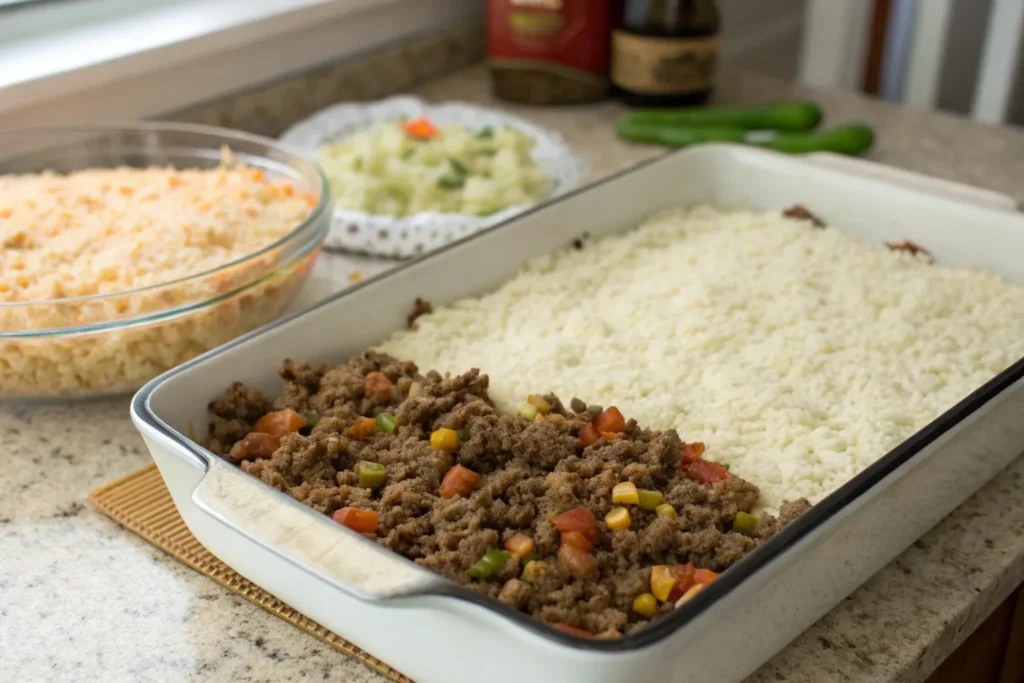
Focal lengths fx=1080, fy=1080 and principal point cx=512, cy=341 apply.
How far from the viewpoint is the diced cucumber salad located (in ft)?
4.91

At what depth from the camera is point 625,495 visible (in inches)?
33.0

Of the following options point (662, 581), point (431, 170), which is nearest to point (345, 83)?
point (431, 170)

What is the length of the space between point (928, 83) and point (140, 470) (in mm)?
2193

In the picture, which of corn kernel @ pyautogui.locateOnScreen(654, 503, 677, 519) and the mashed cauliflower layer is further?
the mashed cauliflower layer

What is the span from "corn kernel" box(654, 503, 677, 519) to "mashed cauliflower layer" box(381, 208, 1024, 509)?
94 mm

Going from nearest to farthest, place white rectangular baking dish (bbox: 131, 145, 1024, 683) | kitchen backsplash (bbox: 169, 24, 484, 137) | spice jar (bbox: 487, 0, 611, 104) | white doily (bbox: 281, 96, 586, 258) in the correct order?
white rectangular baking dish (bbox: 131, 145, 1024, 683), white doily (bbox: 281, 96, 586, 258), kitchen backsplash (bbox: 169, 24, 484, 137), spice jar (bbox: 487, 0, 611, 104)

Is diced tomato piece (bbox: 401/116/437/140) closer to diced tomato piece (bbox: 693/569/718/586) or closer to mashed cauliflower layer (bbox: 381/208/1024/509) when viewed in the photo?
mashed cauliflower layer (bbox: 381/208/1024/509)

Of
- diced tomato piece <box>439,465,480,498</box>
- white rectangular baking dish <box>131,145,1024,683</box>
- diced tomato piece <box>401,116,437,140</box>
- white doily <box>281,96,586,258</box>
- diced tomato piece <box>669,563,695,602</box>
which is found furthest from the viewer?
diced tomato piece <box>401,116,437,140</box>

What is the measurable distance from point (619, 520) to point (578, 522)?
0.11 feet

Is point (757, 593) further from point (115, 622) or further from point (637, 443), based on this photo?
point (115, 622)

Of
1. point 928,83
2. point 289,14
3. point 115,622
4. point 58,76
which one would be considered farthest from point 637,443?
point 928,83

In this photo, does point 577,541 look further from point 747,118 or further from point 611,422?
point 747,118

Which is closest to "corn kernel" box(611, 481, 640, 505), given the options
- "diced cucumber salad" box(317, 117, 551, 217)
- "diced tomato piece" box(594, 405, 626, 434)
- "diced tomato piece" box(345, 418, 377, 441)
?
"diced tomato piece" box(594, 405, 626, 434)

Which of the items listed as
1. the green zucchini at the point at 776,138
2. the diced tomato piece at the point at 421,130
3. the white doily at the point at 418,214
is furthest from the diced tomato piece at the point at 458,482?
the green zucchini at the point at 776,138
